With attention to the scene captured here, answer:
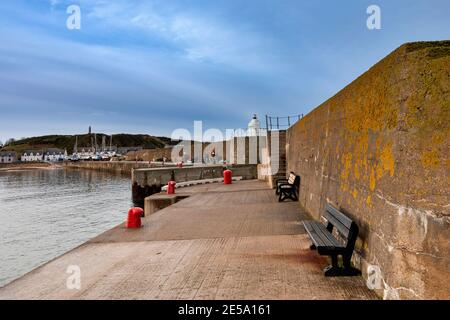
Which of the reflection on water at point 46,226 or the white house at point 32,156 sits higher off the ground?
the white house at point 32,156

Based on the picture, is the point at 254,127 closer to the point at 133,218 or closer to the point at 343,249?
the point at 133,218

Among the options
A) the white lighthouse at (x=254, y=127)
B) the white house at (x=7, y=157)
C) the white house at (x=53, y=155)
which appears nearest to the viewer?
the white lighthouse at (x=254, y=127)

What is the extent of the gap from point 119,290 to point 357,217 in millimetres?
3069

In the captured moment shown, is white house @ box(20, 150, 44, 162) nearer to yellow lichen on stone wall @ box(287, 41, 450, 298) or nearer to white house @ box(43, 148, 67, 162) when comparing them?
white house @ box(43, 148, 67, 162)

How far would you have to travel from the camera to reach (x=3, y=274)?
36.2 ft

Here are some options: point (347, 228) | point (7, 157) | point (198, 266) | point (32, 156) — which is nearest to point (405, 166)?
point (347, 228)

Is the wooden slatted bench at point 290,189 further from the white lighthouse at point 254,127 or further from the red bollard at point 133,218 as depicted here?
the white lighthouse at point 254,127

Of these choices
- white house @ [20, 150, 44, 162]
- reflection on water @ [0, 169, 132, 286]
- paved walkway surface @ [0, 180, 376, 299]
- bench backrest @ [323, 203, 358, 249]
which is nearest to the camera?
paved walkway surface @ [0, 180, 376, 299]

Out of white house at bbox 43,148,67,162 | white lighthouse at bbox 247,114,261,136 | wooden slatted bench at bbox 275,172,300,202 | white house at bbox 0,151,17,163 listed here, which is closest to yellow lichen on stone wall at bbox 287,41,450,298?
wooden slatted bench at bbox 275,172,300,202

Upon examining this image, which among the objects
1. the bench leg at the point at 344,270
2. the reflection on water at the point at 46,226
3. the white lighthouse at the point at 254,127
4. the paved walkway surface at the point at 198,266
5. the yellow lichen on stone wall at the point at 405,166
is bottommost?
the reflection on water at the point at 46,226

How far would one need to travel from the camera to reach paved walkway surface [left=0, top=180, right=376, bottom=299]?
406 cm

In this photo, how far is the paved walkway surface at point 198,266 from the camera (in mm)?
4059

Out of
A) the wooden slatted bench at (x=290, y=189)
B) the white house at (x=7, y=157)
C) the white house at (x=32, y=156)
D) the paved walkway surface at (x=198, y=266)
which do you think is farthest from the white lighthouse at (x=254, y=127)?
the white house at (x=32, y=156)
